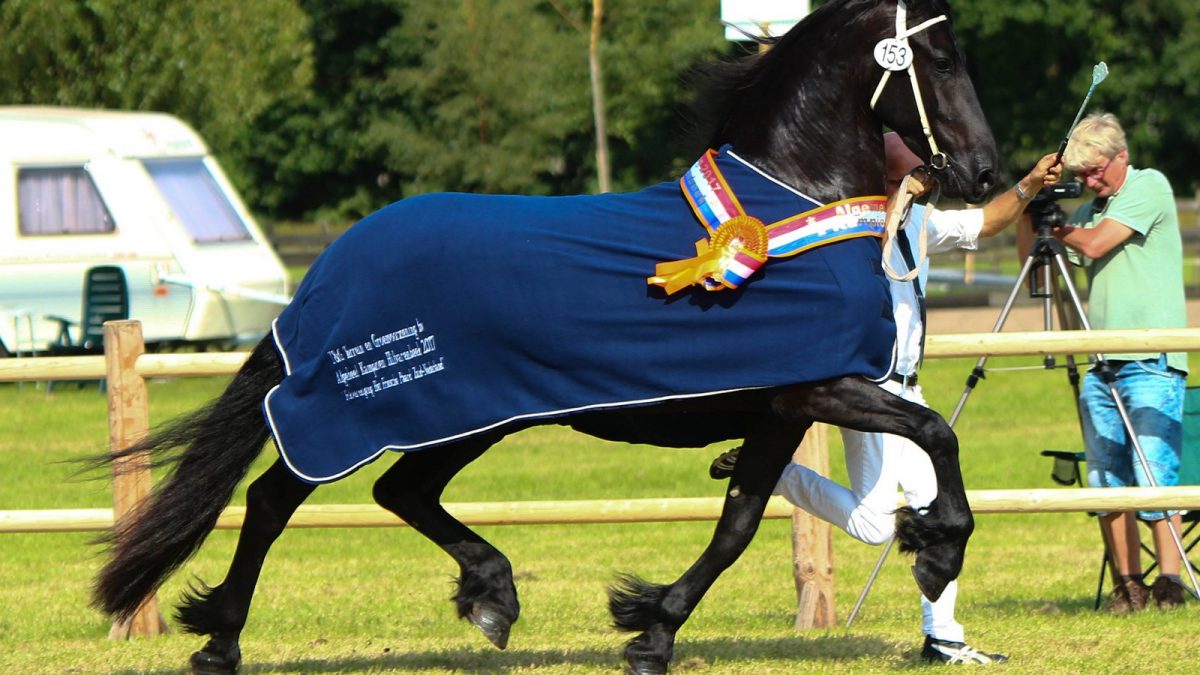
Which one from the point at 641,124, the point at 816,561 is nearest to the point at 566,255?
the point at 816,561

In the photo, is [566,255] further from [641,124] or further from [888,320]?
[641,124]

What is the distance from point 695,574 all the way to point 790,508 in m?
1.22

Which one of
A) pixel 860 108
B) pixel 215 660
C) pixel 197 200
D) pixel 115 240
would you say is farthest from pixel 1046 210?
pixel 197 200

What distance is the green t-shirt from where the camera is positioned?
6797 mm

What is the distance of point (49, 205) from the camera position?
16688 mm

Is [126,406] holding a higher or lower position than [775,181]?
lower

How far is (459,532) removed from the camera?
5.43 m

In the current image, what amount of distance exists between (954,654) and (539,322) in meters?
1.72

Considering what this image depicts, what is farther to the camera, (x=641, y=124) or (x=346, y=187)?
(x=346, y=187)

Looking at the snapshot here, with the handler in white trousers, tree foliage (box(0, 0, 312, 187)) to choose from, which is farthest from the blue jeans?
tree foliage (box(0, 0, 312, 187))

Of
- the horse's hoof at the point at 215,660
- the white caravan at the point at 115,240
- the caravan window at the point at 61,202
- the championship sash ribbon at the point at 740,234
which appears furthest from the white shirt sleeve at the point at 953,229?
the caravan window at the point at 61,202

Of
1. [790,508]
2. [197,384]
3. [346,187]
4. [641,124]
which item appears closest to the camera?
[790,508]

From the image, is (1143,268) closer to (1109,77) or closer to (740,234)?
(740,234)

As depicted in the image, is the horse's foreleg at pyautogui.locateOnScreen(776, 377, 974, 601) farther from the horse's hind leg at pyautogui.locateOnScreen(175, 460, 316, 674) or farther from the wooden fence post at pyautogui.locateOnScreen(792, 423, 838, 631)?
the wooden fence post at pyautogui.locateOnScreen(792, 423, 838, 631)
